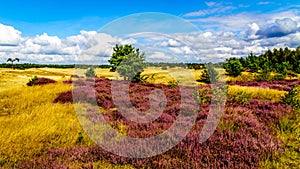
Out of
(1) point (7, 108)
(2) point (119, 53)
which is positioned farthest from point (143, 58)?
(1) point (7, 108)

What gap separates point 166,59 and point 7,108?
7198 mm

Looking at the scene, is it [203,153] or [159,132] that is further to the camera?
[159,132]

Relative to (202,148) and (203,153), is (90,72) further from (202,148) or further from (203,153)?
(203,153)

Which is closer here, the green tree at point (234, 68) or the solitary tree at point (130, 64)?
the solitary tree at point (130, 64)

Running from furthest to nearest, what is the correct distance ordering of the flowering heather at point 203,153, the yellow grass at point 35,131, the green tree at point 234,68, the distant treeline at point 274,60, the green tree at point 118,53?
the distant treeline at point 274,60, the green tree at point 234,68, the green tree at point 118,53, the yellow grass at point 35,131, the flowering heather at point 203,153

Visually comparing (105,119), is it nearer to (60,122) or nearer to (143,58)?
(60,122)

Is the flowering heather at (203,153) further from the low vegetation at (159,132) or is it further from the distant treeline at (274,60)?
the distant treeline at (274,60)

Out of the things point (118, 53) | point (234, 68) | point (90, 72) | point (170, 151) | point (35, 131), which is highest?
point (118, 53)

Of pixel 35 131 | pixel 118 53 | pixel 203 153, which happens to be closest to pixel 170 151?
pixel 203 153

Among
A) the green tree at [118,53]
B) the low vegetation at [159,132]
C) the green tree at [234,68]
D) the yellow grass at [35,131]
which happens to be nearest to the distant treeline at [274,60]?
the green tree at [234,68]

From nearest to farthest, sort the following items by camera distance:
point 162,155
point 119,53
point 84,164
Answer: point 84,164
point 162,155
point 119,53

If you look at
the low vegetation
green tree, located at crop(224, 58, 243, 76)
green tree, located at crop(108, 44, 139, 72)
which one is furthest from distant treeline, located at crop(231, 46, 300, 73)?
the low vegetation

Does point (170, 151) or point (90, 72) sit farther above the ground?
point (90, 72)

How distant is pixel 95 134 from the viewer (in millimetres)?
6777
